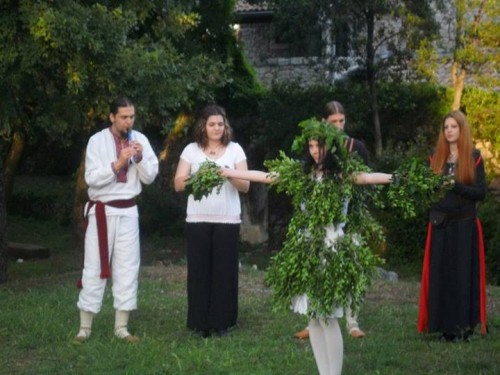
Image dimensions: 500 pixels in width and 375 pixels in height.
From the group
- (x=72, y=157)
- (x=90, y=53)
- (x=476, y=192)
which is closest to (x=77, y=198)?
(x=90, y=53)

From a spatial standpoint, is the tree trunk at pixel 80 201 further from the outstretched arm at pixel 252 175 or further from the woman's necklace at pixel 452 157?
the outstretched arm at pixel 252 175

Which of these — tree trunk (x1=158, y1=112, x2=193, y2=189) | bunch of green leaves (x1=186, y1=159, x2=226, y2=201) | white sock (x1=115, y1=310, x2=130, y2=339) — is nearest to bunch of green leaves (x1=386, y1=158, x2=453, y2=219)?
bunch of green leaves (x1=186, y1=159, x2=226, y2=201)

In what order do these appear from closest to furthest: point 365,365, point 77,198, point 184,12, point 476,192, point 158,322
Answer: point 365,365 → point 476,192 → point 158,322 → point 184,12 → point 77,198

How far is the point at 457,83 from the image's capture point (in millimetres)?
22438

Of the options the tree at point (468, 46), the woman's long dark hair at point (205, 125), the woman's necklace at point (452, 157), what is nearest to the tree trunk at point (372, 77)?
the tree at point (468, 46)

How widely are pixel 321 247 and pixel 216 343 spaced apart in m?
2.25

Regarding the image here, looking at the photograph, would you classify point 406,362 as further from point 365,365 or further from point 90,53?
point 90,53

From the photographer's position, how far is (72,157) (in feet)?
Answer: 99.3

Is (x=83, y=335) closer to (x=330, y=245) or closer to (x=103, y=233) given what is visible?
(x=103, y=233)

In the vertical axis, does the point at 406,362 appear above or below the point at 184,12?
below

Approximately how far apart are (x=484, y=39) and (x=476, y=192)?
45.6 feet

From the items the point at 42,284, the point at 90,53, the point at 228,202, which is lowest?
the point at 42,284

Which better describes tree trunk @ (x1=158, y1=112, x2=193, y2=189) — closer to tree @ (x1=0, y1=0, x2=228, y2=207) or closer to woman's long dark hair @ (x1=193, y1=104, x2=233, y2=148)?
tree @ (x1=0, y1=0, x2=228, y2=207)

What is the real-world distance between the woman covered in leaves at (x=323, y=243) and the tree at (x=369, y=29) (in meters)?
15.0
